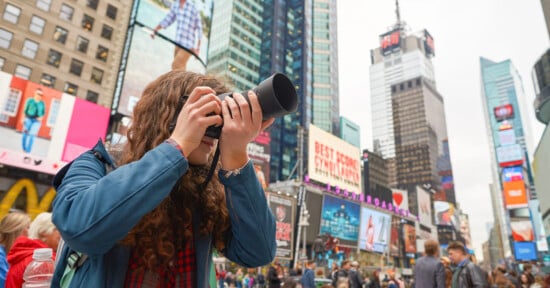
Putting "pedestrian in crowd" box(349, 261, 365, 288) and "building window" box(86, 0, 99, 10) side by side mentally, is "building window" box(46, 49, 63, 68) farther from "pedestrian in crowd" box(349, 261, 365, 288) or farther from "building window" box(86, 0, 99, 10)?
"pedestrian in crowd" box(349, 261, 365, 288)

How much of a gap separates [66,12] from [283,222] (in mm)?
24893

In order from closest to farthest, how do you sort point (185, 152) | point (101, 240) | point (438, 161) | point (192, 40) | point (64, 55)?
point (101, 240), point (185, 152), point (64, 55), point (192, 40), point (438, 161)

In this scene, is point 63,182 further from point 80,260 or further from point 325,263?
point 325,263

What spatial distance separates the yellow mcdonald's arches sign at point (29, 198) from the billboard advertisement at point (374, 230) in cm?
3124

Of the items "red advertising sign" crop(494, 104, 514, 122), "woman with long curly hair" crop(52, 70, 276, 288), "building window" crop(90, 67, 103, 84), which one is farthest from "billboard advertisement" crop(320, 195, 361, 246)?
"red advertising sign" crop(494, 104, 514, 122)

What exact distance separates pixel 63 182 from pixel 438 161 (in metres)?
146

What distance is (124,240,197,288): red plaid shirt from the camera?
1.06 meters

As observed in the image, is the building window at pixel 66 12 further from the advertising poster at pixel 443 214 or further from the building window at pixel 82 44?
the advertising poster at pixel 443 214

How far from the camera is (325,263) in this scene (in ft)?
112

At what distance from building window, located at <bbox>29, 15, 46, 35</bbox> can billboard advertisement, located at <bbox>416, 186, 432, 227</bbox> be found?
5536 centimetres

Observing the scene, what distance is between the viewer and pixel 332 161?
37.4 meters

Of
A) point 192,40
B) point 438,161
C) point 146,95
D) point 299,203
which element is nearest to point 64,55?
point 192,40

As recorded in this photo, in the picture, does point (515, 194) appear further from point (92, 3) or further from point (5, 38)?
point (5, 38)

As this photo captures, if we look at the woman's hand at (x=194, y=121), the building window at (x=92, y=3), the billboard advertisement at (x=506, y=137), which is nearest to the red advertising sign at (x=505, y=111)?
the billboard advertisement at (x=506, y=137)
